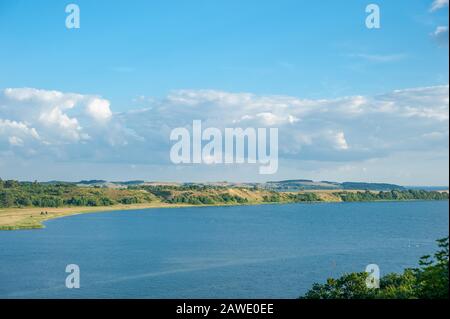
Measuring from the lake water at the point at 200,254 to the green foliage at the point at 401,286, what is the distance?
13646 millimetres

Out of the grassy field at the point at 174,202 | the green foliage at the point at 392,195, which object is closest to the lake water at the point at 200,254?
the grassy field at the point at 174,202

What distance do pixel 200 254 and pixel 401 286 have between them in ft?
122

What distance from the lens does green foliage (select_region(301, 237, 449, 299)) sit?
44.8 ft

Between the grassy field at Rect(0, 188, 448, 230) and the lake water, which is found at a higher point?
the grassy field at Rect(0, 188, 448, 230)

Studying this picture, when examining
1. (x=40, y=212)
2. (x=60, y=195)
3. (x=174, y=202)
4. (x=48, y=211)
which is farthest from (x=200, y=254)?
(x=174, y=202)

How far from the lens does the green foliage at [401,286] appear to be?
13.6 meters

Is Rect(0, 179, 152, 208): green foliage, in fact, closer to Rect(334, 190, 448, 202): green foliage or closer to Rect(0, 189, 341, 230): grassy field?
Rect(0, 189, 341, 230): grassy field

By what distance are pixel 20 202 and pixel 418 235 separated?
7582 cm

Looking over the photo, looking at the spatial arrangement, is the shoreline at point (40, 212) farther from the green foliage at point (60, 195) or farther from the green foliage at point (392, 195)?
the green foliage at point (392, 195)

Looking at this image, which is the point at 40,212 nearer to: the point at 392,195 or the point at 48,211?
the point at 48,211

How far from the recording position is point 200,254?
194 ft

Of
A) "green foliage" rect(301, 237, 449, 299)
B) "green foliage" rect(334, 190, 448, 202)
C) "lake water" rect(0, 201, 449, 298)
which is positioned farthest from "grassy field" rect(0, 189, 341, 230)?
"green foliage" rect(301, 237, 449, 299)

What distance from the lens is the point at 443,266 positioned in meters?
14.0

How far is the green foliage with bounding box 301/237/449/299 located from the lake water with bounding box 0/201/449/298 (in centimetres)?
1365
